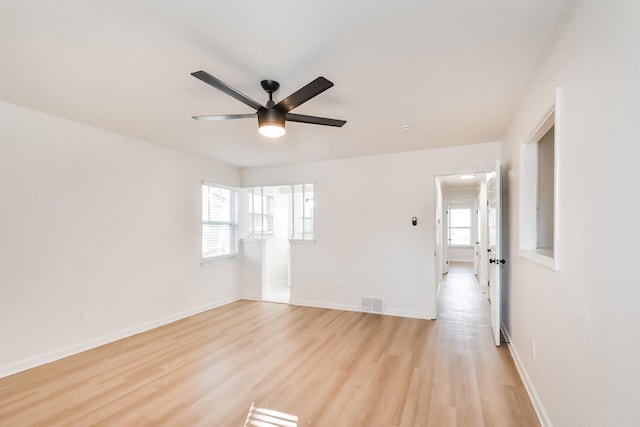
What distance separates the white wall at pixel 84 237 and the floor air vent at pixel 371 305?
266 centimetres

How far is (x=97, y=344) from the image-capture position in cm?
345

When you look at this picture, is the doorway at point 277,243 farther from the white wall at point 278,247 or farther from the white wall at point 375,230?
the white wall at point 375,230

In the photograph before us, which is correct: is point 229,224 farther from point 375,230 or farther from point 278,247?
point 375,230

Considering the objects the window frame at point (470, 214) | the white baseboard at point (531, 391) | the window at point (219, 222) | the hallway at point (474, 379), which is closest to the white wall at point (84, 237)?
the window at point (219, 222)

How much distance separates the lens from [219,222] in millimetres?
5395

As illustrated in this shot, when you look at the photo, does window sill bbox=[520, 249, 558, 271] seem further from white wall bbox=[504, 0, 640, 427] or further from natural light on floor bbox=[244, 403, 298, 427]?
natural light on floor bbox=[244, 403, 298, 427]

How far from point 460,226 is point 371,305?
754 centimetres

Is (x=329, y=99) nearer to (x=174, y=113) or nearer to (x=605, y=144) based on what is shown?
(x=174, y=113)

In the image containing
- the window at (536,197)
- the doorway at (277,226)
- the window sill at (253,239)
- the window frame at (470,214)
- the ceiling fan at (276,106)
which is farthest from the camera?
the window frame at (470,214)

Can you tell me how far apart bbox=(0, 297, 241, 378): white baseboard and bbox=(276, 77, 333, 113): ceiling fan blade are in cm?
333

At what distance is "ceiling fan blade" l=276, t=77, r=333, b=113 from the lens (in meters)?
1.89

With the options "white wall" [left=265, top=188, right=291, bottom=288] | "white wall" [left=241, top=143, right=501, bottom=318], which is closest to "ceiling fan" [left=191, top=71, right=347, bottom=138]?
"white wall" [left=241, top=143, right=501, bottom=318]

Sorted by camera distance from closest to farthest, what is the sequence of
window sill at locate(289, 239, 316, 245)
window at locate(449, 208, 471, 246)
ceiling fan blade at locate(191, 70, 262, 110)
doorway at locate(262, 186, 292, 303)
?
1. ceiling fan blade at locate(191, 70, 262, 110)
2. window sill at locate(289, 239, 316, 245)
3. doorway at locate(262, 186, 292, 303)
4. window at locate(449, 208, 471, 246)

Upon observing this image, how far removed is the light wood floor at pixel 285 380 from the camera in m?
2.18
